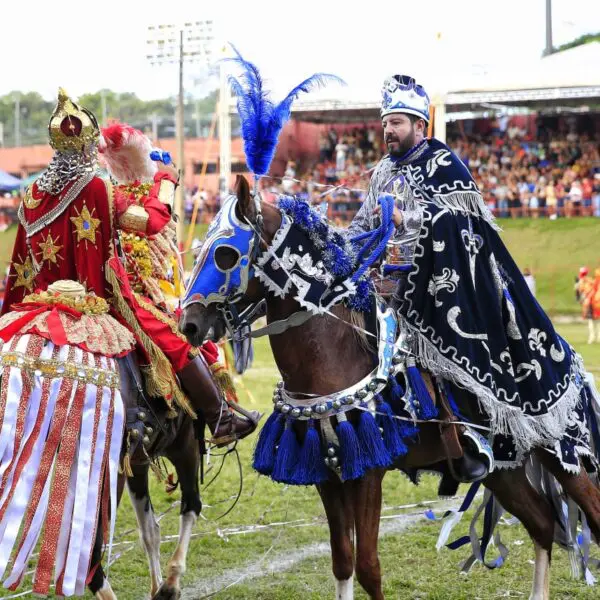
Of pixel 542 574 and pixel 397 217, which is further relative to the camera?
pixel 542 574

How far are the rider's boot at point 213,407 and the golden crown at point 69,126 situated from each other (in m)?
1.35

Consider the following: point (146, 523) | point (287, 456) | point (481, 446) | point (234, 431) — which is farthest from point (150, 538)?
point (481, 446)

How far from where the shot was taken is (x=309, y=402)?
445 cm

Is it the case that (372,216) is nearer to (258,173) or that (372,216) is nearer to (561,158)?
(258,173)

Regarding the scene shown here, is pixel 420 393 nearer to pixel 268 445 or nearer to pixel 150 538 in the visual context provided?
pixel 268 445

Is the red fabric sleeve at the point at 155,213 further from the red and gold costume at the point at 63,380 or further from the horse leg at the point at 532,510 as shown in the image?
the horse leg at the point at 532,510

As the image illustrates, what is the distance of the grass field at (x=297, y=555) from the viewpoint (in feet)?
19.7

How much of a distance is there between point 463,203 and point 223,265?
125 cm

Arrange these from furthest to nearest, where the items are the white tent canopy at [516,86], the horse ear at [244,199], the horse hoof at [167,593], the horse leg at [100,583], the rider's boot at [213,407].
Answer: the white tent canopy at [516,86], the horse hoof at [167,593], the rider's boot at [213,407], the horse leg at [100,583], the horse ear at [244,199]

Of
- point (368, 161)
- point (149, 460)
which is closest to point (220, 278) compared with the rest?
point (149, 460)

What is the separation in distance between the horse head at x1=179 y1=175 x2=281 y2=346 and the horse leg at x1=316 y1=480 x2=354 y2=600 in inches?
37.4

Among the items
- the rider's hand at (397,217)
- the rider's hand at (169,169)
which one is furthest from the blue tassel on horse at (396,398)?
the rider's hand at (169,169)

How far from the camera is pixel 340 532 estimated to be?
4.57 m

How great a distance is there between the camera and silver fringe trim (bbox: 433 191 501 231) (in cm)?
473
